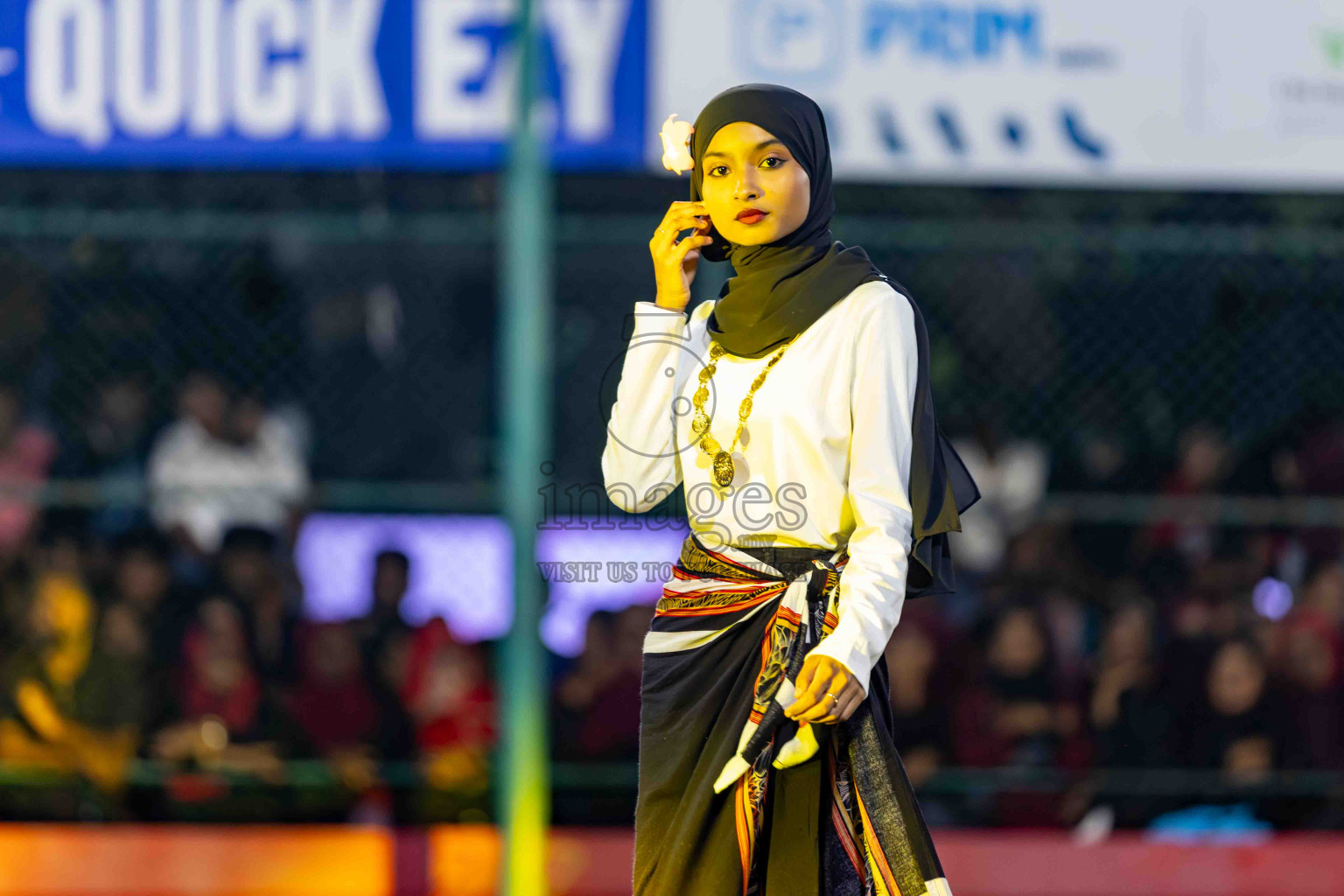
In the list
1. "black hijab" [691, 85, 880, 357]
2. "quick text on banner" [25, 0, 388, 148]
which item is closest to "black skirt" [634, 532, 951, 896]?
"black hijab" [691, 85, 880, 357]

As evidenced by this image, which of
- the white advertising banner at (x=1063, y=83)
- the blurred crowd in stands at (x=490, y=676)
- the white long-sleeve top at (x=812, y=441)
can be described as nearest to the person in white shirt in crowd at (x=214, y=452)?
the blurred crowd in stands at (x=490, y=676)

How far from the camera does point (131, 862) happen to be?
4.36 m

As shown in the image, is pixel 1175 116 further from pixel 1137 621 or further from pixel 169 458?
pixel 169 458

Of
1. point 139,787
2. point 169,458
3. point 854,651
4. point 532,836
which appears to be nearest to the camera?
point 854,651

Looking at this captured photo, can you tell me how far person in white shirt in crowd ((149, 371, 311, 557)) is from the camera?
5.26 metres

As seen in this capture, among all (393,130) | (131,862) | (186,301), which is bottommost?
(131,862)

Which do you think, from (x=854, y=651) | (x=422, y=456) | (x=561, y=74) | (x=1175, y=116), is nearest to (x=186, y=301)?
(x=422, y=456)

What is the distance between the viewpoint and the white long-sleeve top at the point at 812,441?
77.4 inches

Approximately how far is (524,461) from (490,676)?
1321 millimetres

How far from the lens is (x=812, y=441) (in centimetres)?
203

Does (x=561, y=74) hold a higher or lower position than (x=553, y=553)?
higher

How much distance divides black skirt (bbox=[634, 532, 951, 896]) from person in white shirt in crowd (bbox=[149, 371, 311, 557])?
343 cm

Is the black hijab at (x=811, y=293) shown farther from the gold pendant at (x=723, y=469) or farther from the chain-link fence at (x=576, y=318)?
the chain-link fence at (x=576, y=318)

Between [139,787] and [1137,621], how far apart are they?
3058mm
